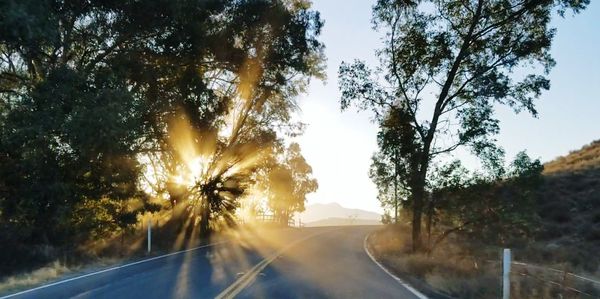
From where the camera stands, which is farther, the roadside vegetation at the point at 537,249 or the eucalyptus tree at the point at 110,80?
the eucalyptus tree at the point at 110,80

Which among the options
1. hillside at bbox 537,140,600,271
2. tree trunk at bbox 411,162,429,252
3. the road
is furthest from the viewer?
hillside at bbox 537,140,600,271

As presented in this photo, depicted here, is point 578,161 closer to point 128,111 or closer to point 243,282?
point 128,111

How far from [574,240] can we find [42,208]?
2762 cm

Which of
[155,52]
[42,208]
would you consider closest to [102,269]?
[42,208]

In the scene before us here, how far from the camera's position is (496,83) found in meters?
23.7

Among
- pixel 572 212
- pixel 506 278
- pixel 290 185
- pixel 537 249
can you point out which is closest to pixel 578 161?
pixel 572 212

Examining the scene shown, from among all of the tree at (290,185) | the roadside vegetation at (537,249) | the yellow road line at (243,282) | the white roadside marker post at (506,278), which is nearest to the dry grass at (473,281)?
the roadside vegetation at (537,249)

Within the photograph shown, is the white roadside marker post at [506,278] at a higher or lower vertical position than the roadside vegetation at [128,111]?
lower

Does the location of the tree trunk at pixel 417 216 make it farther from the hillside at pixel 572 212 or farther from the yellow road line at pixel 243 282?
the yellow road line at pixel 243 282

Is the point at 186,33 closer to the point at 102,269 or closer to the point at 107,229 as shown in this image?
the point at 107,229

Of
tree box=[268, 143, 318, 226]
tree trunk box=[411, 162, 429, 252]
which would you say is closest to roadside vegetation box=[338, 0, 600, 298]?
tree trunk box=[411, 162, 429, 252]

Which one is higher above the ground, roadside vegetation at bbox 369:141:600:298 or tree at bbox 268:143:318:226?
tree at bbox 268:143:318:226

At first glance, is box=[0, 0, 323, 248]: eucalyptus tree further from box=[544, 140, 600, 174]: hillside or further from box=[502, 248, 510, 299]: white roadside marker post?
box=[544, 140, 600, 174]: hillside

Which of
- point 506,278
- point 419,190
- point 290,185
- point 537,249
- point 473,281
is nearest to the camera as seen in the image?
point 506,278
